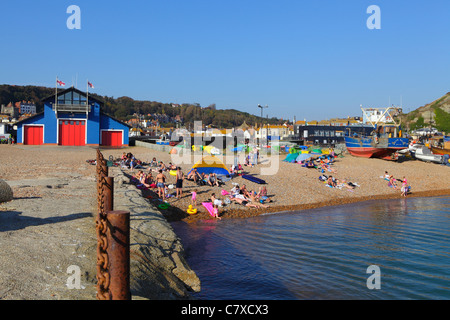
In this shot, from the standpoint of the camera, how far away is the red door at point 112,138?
46531mm

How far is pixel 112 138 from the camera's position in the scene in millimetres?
46844

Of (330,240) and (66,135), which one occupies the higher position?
(66,135)

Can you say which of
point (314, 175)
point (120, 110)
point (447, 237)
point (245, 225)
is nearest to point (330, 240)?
point (245, 225)

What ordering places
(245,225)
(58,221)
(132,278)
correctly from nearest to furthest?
(132,278), (58,221), (245,225)

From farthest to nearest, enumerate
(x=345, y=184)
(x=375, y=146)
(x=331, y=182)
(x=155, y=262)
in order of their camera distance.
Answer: (x=375, y=146) < (x=345, y=184) < (x=331, y=182) < (x=155, y=262)

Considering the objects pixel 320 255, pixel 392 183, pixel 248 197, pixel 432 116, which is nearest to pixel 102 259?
pixel 320 255

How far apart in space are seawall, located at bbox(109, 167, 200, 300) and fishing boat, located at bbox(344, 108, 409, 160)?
34725mm

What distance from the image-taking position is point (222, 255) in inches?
471

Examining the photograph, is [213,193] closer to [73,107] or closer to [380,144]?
[380,144]

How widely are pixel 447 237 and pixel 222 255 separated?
944cm

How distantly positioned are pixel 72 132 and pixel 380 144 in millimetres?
34316

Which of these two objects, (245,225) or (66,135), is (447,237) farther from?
(66,135)

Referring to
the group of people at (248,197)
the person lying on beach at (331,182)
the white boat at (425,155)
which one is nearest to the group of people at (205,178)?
the group of people at (248,197)

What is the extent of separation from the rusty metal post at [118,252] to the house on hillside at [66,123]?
43.8 meters
